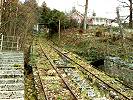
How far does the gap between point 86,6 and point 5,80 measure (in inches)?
1444

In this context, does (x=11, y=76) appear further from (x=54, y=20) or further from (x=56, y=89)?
(x=54, y=20)

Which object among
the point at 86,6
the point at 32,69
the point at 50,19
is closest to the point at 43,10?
the point at 50,19

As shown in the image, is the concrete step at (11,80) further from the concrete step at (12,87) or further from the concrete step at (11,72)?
the concrete step at (11,72)

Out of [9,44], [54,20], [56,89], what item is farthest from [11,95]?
[54,20]

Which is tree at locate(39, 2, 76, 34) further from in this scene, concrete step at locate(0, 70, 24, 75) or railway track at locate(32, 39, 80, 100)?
concrete step at locate(0, 70, 24, 75)

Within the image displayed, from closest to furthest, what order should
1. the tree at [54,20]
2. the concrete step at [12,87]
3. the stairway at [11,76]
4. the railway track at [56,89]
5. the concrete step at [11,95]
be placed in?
the concrete step at [11,95], the stairway at [11,76], the concrete step at [12,87], the railway track at [56,89], the tree at [54,20]

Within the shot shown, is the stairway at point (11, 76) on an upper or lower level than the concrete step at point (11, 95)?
upper

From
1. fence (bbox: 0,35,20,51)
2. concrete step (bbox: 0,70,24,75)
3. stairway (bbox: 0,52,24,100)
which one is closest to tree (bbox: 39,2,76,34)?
fence (bbox: 0,35,20,51)

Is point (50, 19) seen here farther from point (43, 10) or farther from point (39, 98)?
point (39, 98)

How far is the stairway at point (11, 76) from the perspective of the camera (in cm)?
979


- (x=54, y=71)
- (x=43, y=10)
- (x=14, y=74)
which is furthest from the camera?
(x=43, y=10)

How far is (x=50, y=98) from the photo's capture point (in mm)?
11711

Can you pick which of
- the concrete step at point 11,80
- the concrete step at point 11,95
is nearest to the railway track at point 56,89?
the concrete step at point 11,80

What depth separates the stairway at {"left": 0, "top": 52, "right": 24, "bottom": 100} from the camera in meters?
9.79
